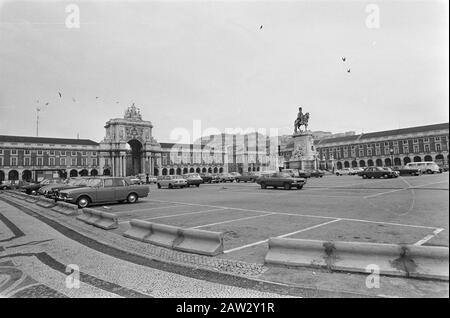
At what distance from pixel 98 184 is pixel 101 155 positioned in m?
106

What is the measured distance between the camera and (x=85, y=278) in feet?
15.5

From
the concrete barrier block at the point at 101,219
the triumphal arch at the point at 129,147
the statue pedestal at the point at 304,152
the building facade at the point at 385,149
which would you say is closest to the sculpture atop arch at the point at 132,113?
the triumphal arch at the point at 129,147

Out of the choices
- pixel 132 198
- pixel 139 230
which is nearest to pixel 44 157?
pixel 132 198

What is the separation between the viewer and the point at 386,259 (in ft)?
13.7

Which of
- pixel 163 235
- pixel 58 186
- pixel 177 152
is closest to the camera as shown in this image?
pixel 163 235

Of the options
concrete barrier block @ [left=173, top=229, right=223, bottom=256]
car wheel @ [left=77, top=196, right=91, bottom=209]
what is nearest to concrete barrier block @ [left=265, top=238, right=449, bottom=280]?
concrete barrier block @ [left=173, top=229, right=223, bottom=256]

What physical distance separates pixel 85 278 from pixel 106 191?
12.4 metres

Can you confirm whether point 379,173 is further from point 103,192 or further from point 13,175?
point 13,175

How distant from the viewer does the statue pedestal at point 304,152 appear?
47906mm

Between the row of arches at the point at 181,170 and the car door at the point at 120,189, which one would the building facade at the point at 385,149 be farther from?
the car door at the point at 120,189

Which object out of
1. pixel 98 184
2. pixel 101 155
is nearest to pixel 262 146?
pixel 101 155

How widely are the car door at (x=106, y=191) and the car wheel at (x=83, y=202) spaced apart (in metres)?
0.61

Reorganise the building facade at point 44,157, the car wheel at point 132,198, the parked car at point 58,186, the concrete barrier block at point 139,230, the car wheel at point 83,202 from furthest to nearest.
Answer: the building facade at point 44,157 < the parked car at point 58,186 < the car wheel at point 132,198 < the car wheel at point 83,202 < the concrete barrier block at point 139,230
